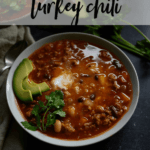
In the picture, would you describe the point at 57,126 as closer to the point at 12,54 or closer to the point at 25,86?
the point at 25,86

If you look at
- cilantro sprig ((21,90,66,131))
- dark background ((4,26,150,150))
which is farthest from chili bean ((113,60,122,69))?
cilantro sprig ((21,90,66,131))

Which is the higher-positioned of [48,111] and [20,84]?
[20,84]

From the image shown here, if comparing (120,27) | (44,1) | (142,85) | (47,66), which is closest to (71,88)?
(47,66)

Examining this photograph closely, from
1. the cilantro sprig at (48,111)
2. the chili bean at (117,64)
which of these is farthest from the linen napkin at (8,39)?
the chili bean at (117,64)

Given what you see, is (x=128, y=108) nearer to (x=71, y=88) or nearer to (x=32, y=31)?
(x=71, y=88)

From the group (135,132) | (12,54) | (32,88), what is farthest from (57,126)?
(12,54)

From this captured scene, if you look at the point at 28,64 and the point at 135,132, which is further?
→ the point at 28,64
